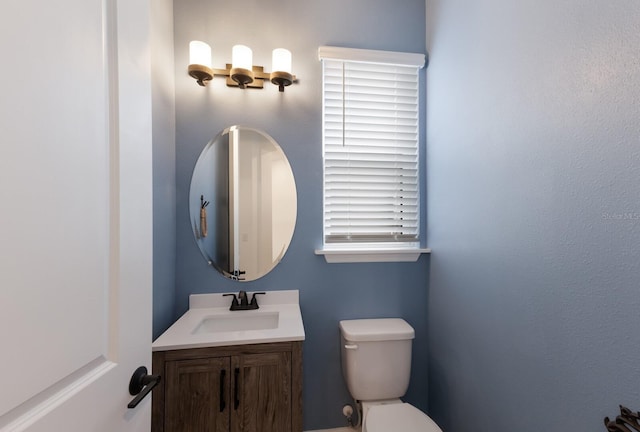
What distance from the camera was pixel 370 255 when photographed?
1.69m

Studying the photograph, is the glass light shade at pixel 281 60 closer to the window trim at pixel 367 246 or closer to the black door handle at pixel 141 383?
the window trim at pixel 367 246

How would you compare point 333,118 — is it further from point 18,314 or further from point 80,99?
point 18,314

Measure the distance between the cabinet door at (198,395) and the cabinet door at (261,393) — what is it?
0.05 m

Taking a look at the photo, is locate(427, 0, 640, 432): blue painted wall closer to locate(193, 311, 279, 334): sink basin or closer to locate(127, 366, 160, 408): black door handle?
locate(193, 311, 279, 334): sink basin

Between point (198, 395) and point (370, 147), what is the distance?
63.6 inches

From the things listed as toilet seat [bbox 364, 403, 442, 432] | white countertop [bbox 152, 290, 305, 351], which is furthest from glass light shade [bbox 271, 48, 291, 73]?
toilet seat [bbox 364, 403, 442, 432]

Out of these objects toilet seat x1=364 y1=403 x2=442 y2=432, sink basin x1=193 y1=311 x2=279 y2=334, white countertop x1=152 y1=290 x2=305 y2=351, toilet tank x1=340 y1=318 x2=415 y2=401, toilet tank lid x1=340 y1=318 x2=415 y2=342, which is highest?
white countertop x1=152 y1=290 x2=305 y2=351

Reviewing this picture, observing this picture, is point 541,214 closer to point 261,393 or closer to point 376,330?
point 376,330

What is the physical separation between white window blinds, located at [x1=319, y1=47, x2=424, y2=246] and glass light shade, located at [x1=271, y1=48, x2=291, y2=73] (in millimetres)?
260

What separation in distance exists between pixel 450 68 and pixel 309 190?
1066mm

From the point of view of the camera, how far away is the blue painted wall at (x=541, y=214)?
2.38 ft

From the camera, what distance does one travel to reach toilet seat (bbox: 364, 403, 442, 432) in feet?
3.85

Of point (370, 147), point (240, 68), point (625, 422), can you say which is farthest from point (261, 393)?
point (240, 68)

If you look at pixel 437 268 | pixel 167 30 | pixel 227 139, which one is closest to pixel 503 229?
pixel 437 268
